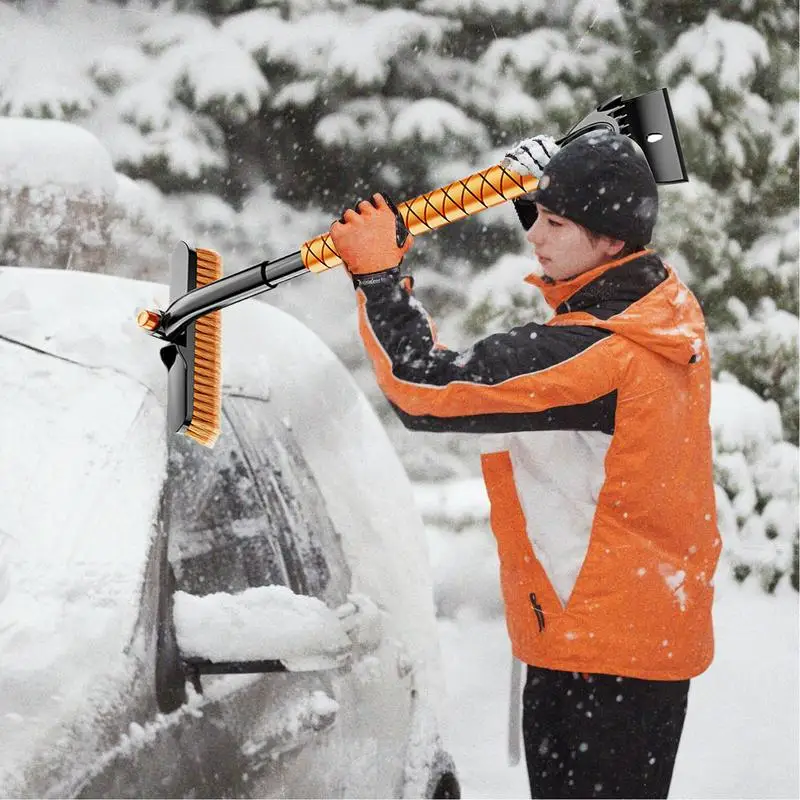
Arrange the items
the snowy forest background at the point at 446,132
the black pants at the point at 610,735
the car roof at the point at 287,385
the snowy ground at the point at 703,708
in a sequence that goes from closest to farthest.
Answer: the black pants at the point at 610,735 → the car roof at the point at 287,385 → the snowy ground at the point at 703,708 → the snowy forest background at the point at 446,132

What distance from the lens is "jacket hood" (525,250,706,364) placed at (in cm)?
150

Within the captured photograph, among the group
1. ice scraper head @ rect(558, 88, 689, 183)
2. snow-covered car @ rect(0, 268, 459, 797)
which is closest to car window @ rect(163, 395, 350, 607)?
snow-covered car @ rect(0, 268, 459, 797)

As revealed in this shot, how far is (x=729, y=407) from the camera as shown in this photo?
11.4 ft

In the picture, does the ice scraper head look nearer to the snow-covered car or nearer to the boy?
the boy

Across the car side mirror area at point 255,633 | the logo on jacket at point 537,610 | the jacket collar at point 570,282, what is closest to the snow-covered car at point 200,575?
the car side mirror area at point 255,633

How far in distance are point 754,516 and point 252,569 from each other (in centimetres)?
213

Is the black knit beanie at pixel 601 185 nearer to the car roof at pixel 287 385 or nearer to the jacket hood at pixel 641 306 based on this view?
the jacket hood at pixel 641 306

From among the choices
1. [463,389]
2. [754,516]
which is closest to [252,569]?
[463,389]

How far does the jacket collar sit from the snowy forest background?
A: 146 cm

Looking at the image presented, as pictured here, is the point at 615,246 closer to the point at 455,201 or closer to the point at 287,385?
the point at 455,201

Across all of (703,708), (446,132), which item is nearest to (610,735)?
(703,708)

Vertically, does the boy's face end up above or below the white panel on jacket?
above

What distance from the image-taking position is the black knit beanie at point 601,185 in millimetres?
1507

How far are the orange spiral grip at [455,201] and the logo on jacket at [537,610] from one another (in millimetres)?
634
